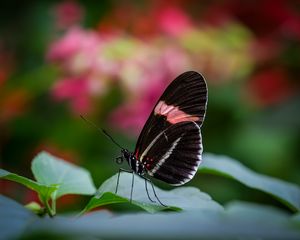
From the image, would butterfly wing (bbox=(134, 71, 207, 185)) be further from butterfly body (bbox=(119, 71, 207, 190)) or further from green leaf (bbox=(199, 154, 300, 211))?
green leaf (bbox=(199, 154, 300, 211))

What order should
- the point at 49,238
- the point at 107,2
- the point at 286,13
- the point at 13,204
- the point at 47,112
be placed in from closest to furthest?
the point at 49,238, the point at 13,204, the point at 286,13, the point at 47,112, the point at 107,2

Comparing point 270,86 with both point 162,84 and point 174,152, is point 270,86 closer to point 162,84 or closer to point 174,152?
point 162,84

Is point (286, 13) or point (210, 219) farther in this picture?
point (286, 13)

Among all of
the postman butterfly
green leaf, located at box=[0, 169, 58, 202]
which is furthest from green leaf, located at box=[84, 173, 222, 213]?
the postman butterfly

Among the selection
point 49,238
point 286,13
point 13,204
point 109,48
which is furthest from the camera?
point 286,13

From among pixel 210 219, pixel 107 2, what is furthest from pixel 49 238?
pixel 107 2

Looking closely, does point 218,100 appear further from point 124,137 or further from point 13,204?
point 13,204

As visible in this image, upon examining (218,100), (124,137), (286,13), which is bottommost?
(124,137)

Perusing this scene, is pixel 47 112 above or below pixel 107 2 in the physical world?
below
